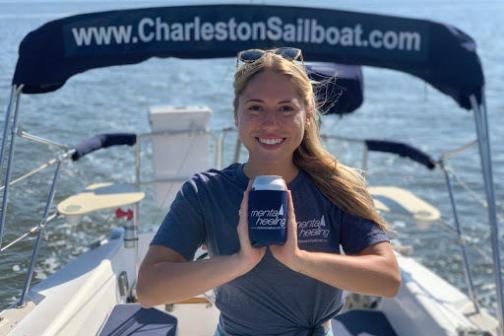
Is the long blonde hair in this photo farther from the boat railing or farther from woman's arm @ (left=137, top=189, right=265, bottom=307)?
the boat railing

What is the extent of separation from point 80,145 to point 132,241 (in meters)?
0.63

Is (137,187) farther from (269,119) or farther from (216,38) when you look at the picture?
(269,119)

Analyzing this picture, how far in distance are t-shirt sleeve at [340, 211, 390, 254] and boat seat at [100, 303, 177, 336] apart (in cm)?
133

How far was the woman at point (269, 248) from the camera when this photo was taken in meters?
1.29

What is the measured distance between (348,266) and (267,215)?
235 mm

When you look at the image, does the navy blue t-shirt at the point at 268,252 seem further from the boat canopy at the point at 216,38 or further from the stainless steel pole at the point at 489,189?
the boat canopy at the point at 216,38

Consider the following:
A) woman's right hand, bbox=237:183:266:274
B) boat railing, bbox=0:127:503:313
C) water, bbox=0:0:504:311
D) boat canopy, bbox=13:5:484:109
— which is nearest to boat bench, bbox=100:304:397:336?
boat railing, bbox=0:127:503:313

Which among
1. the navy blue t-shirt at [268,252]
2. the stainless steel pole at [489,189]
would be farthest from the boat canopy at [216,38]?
the navy blue t-shirt at [268,252]

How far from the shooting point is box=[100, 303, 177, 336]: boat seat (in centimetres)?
249

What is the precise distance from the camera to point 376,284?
4.25 feet

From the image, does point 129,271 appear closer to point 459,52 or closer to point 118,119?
point 459,52

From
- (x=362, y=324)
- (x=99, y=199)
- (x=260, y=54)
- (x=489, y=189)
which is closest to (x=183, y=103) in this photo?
(x=99, y=199)

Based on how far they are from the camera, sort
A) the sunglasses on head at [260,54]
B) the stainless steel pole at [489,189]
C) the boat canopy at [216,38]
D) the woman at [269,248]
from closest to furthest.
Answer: the woman at [269,248] → the sunglasses on head at [260,54] → the stainless steel pole at [489,189] → the boat canopy at [216,38]

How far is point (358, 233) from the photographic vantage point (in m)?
1.35
